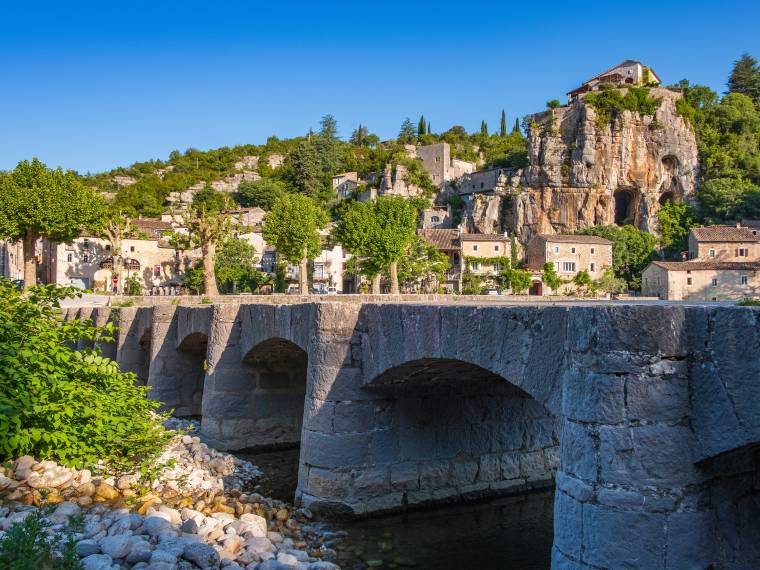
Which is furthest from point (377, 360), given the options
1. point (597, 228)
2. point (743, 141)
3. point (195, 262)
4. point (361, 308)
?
point (743, 141)

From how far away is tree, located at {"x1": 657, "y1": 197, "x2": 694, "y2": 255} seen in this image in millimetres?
84438

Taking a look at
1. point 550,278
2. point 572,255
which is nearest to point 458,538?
point 550,278

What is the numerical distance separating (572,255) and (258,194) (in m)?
61.8

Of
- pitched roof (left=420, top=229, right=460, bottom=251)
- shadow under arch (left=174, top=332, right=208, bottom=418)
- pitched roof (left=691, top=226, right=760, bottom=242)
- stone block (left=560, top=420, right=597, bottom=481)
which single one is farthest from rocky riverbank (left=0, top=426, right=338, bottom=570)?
pitched roof (left=691, top=226, right=760, bottom=242)

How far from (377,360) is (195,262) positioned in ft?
227

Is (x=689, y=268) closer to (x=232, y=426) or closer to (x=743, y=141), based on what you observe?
(x=743, y=141)

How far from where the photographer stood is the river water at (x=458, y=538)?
9.91 m

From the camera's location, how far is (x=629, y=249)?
83.1m

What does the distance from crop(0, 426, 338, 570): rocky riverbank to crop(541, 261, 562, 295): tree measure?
65927 mm

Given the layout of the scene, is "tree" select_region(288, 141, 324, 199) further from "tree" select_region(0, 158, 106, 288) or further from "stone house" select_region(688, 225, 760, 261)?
"tree" select_region(0, 158, 106, 288)

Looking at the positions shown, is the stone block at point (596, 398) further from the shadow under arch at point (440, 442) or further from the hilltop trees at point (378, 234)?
the hilltop trees at point (378, 234)

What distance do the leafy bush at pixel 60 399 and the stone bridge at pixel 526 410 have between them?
3375 mm

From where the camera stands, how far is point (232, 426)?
17.5 metres

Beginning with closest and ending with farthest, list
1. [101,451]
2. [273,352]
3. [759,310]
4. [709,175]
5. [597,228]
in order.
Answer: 1. [759,310]
2. [101,451]
3. [273,352]
4. [597,228]
5. [709,175]
